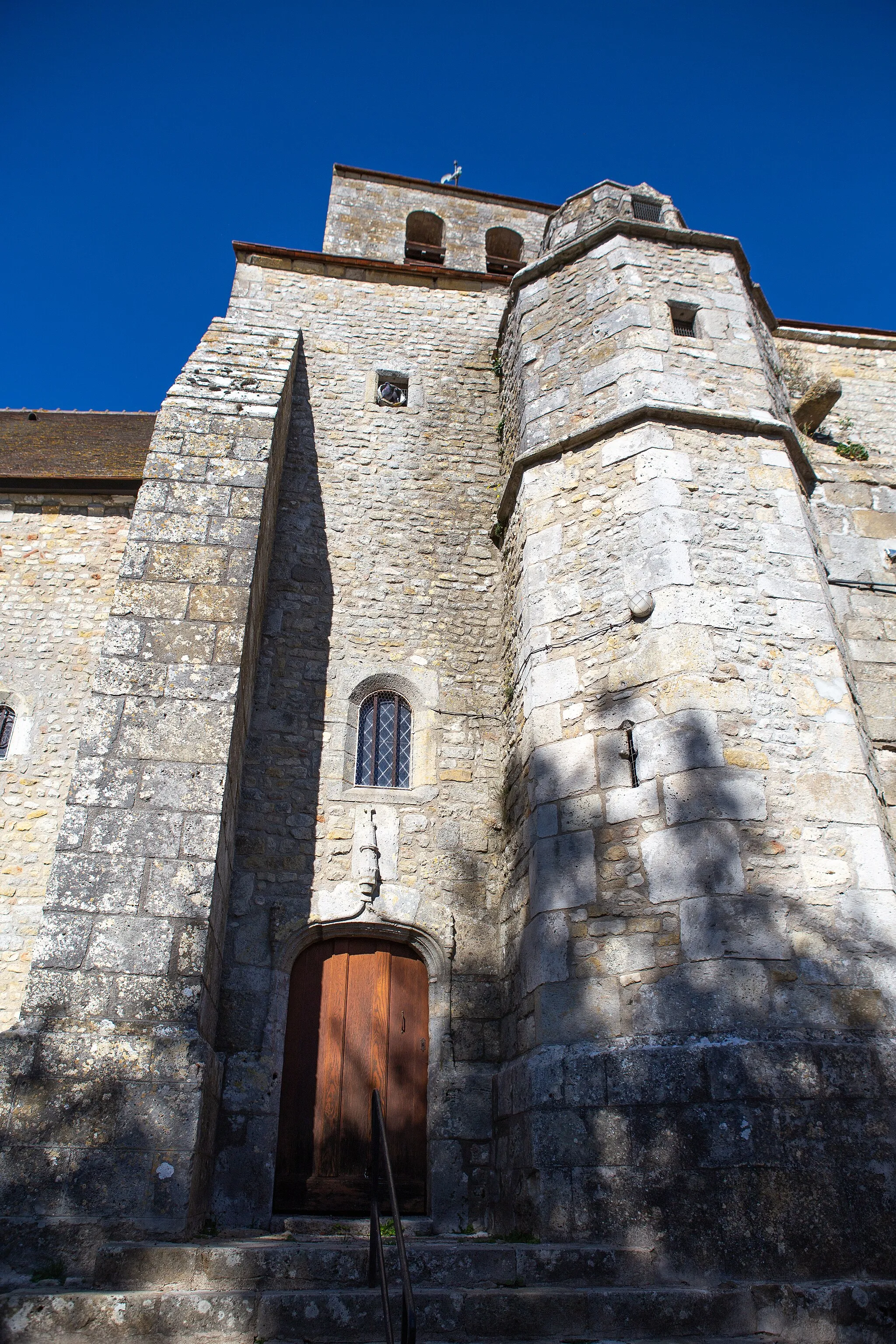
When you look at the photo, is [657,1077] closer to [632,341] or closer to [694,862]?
[694,862]

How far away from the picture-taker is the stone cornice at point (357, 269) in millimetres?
9352

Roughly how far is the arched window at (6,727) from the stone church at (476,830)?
1.0 inches

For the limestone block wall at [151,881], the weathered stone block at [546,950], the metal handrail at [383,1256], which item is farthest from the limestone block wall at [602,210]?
the metal handrail at [383,1256]

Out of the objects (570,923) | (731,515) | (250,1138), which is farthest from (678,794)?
(250,1138)

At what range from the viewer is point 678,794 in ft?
15.7

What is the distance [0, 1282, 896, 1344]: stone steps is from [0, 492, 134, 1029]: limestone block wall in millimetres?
3289

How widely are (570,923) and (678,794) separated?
91 cm

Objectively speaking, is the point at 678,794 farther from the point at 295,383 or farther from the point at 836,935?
the point at 295,383

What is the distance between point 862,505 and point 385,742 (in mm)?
4483

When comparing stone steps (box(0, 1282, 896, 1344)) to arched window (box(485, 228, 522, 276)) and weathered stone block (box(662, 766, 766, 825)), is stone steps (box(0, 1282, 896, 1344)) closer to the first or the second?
weathered stone block (box(662, 766, 766, 825))

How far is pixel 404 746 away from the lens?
22.0 feet

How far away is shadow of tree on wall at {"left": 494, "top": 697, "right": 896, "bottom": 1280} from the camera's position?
12.6 feet

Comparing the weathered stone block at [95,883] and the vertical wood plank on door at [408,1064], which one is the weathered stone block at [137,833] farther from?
the vertical wood plank on door at [408,1064]

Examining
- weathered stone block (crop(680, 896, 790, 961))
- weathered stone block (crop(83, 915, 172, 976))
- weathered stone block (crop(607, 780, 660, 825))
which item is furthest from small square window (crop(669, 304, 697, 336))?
weathered stone block (crop(83, 915, 172, 976))
